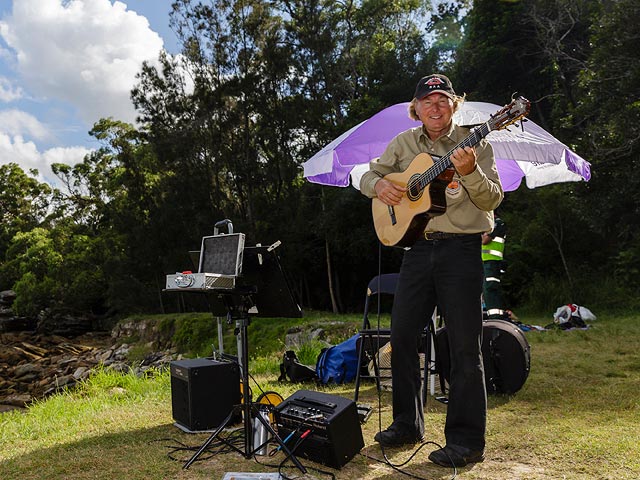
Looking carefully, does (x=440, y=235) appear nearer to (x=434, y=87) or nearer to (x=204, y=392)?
(x=434, y=87)

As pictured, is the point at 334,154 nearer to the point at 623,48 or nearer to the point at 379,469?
the point at 379,469

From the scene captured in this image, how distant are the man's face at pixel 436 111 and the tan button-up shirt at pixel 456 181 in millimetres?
71

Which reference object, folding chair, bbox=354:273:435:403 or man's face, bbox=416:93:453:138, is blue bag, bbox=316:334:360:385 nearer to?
folding chair, bbox=354:273:435:403

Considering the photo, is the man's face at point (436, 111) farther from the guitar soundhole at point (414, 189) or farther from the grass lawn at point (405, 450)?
the grass lawn at point (405, 450)

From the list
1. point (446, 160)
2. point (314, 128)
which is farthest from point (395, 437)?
point (314, 128)

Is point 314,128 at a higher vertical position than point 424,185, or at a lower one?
higher

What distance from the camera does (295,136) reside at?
62.8 feet

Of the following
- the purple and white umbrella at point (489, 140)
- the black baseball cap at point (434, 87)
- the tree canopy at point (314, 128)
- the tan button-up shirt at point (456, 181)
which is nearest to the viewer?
the tan button-up shirt at point (456, 181)

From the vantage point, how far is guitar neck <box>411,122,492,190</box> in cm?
269

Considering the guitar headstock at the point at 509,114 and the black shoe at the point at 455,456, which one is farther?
the black shoe at the point at 455,456

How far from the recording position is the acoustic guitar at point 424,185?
2.68 meters

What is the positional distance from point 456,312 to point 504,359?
1.78 metres

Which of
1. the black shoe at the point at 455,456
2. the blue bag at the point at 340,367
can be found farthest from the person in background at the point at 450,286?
the blue bag at the point at 340,367

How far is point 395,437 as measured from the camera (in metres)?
Result: 3.18
